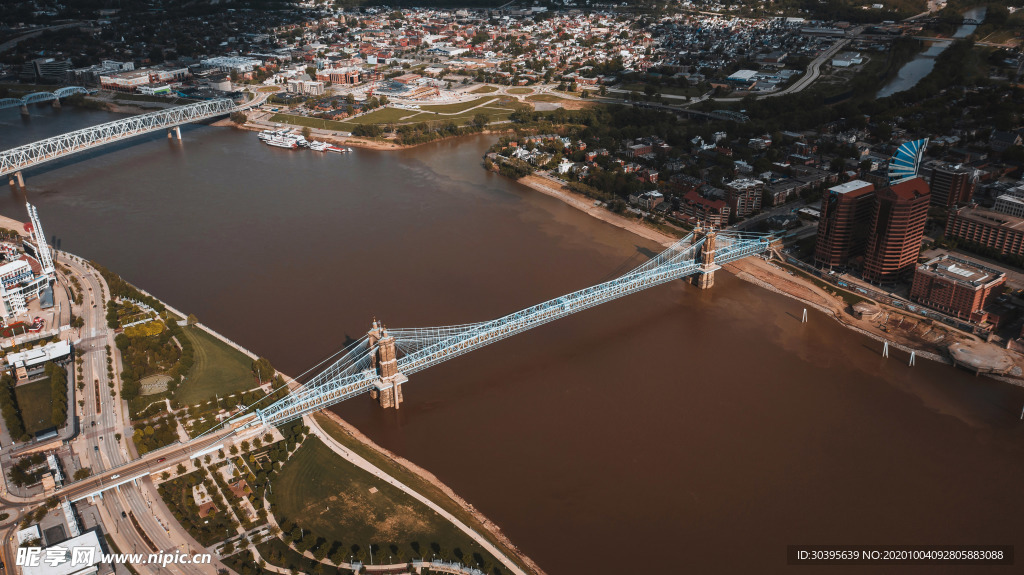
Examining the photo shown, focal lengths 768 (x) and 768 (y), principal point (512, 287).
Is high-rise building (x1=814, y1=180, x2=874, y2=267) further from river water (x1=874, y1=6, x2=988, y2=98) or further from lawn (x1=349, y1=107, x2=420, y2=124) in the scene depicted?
river water (x1=874, y1=6, x2=988, y2=98)

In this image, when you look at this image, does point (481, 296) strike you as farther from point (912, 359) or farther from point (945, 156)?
point (945, 156)

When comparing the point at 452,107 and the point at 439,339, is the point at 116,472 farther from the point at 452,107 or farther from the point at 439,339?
the point at 452,107

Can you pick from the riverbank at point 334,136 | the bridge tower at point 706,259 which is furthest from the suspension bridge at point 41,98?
the bridge tower at point 706,259

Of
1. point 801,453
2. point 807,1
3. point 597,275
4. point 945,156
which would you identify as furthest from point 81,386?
point 807,1

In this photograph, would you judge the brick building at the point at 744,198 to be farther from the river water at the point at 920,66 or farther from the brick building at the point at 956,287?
the river water at the point at 920,66

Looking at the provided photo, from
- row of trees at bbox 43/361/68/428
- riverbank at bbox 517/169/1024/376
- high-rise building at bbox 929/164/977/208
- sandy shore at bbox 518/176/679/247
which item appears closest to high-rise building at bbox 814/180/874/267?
riverbank at bbox 517/169/1024/376

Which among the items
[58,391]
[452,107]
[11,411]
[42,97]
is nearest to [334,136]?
[452,107]
